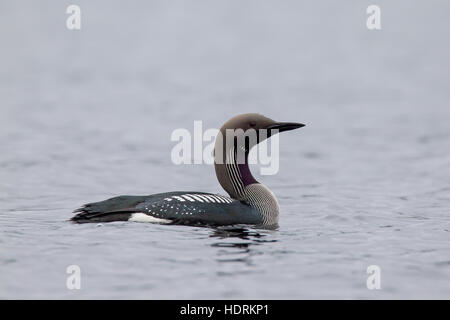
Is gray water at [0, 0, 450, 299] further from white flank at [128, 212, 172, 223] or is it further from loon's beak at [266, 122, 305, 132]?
loon's beak at [266, 122, 305, 132]

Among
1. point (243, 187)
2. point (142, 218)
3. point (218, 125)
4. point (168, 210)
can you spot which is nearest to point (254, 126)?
point (243, 187)

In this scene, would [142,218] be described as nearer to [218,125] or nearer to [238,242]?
[238,242]

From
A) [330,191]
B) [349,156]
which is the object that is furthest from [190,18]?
[330,191]

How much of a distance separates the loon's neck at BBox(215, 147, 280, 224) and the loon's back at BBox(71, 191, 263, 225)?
28cm

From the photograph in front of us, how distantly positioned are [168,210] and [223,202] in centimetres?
47

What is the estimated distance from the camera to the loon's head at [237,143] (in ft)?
30.3

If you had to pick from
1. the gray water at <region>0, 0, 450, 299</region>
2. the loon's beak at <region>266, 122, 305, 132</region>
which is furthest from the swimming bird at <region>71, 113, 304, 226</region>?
the gray water at <region>0, 0, 450, 299</region>

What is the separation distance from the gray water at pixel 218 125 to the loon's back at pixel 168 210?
11 centimetres

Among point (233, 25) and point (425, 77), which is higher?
point (233, 25)

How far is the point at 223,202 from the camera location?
29.5ft

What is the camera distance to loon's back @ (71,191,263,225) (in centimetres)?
878
